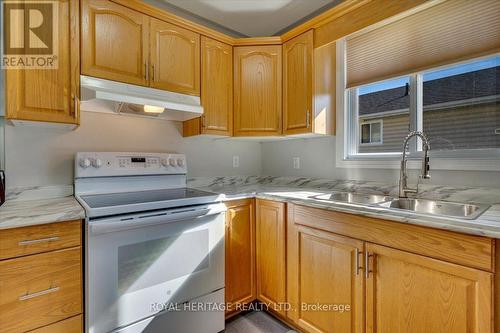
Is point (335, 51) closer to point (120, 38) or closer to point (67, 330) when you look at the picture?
point (120, 38)

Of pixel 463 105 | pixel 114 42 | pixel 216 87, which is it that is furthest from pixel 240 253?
pixel 463 105

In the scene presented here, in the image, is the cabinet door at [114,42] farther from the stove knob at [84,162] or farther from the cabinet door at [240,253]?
the cabinet door at [240,253]

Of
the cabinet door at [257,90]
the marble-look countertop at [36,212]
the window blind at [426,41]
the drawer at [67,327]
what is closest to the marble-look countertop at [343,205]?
the marble-look countertop at [36,212]

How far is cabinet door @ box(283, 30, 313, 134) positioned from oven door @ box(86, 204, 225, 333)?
2.94ft

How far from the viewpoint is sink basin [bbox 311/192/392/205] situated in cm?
165

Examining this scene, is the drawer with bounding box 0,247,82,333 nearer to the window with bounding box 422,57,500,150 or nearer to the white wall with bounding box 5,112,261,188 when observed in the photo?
the white wall with bounding box 5,112,261,188

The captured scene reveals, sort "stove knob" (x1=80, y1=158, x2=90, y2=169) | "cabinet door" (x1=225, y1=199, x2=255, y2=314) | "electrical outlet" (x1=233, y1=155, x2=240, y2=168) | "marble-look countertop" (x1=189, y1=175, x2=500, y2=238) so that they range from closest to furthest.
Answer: "marble-look countertop" (x1=189, y1=175, x2=500, y2=238) → "stove knob" (x1=80, y1=158, x2=90, y2=169) → "cabinet door" (x1=225, y1=199, x2=255, y2=314) → "electrical outlet" (x1=233, y1=155, x2=240, y2=168)

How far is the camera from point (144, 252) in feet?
4.46

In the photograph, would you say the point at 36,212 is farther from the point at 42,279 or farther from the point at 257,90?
the point at 257,90

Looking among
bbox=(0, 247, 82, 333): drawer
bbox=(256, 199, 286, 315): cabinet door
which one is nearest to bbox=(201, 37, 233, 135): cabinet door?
bbox=(256, 199, 286, 315): cabinet door

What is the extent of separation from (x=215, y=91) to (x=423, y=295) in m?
1.82

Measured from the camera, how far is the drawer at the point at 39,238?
101 cm

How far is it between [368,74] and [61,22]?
2007 mm

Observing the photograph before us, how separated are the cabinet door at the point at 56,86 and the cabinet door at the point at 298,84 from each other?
4.73ft
